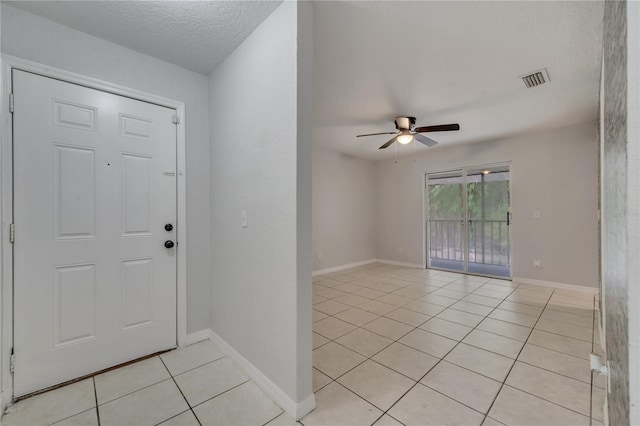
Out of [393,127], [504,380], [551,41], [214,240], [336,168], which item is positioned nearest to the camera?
[504,380]

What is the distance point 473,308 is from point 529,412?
182 cm

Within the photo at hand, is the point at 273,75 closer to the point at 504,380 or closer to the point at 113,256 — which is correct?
the point at 113,256

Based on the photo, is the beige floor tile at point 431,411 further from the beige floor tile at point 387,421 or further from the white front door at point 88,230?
the white front door at point 88,230

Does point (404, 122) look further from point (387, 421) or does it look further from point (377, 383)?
point (387, 421)

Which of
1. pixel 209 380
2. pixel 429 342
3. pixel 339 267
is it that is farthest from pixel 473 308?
pixel 209 380

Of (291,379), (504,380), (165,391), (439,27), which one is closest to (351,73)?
(439,27)

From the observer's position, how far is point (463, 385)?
5.82 ft

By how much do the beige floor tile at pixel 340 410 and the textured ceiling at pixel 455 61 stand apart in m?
2.56

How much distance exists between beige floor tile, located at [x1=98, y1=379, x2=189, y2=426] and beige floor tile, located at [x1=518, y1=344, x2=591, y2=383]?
260 centimetres

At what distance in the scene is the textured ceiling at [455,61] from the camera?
175 centimetres

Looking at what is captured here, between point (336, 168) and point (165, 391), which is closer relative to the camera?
point (165, 391)

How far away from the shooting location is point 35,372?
1712mm

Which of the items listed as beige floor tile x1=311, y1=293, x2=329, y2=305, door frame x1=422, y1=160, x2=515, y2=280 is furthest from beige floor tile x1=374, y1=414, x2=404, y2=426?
door frame x1=422, y1=160, x2=515, y2=280

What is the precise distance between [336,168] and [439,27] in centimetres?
367
